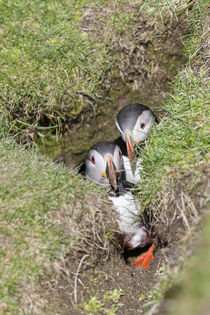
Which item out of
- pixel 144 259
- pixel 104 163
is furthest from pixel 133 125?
pixel 144 259

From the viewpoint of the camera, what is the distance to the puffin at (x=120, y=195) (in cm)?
384

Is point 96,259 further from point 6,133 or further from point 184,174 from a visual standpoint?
point 6,133

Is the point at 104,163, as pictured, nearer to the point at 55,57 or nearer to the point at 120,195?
the point at 120,195

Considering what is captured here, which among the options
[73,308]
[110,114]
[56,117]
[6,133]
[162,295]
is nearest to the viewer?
[162,295]

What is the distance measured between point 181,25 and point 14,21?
1.95m

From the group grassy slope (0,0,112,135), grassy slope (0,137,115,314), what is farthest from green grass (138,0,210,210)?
grassy slope (0,0,112,135)

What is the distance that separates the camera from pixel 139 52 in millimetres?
4633

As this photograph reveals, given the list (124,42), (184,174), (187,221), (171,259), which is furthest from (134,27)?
(171,259)

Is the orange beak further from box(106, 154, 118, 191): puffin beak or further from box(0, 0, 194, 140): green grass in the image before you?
box(0, 0, 194, 140): green grass

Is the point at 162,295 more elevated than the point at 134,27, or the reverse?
the point at 134,27

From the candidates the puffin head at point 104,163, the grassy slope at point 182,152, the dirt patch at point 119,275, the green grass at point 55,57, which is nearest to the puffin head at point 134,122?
the puffin head at point 104,163

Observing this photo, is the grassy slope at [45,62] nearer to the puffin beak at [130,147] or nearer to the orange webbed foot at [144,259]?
the puffin beak at [130,147]

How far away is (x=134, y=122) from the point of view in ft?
14.1

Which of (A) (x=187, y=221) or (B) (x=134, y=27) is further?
(B) (x=134, y=27)
